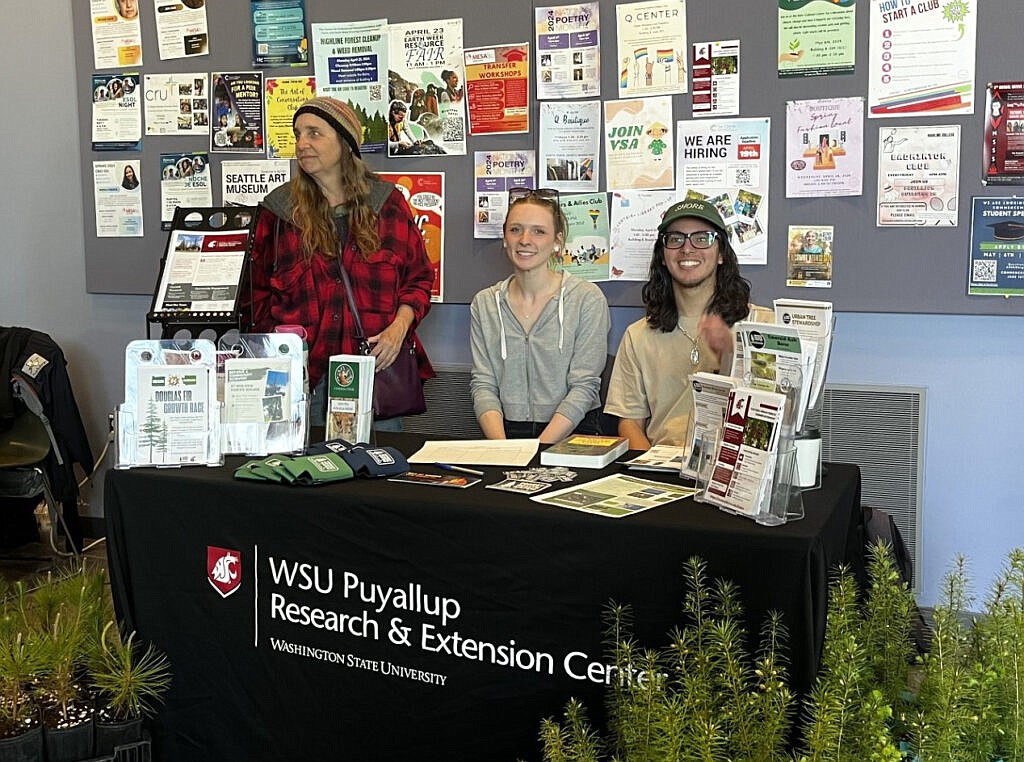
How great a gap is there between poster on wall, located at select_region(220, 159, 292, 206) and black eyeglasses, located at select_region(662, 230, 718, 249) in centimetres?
169

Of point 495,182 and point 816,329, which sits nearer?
point 816,329

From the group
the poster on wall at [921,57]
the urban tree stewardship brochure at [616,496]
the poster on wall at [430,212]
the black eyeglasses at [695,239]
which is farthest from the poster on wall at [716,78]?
the urban tree stewardship brochure at [616,496]

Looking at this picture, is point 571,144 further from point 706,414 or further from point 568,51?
point 706,414

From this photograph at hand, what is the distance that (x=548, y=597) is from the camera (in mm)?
1881

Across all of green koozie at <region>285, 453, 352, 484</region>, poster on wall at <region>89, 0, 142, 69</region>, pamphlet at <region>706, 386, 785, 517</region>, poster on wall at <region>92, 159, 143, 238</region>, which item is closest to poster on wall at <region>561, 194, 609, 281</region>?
→ green koozie at <region>285, 453, 352, 484</region>

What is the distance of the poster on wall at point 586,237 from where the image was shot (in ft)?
11.2

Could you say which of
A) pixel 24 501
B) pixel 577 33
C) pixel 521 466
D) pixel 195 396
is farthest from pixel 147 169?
pixel 521 466

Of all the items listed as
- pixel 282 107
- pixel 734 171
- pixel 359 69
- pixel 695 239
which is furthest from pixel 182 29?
pixel 695 239

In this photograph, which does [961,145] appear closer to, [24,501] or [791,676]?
[791,676]

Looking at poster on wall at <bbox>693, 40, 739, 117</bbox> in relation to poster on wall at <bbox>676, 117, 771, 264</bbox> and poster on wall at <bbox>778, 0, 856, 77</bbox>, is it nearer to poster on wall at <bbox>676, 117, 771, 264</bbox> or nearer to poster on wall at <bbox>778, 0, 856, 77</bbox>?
poster on wall at <bbox>676, 117, 771, 264</bbox>

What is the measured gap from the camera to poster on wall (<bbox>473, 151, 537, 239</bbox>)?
11.5 ft

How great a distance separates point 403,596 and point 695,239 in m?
1.32

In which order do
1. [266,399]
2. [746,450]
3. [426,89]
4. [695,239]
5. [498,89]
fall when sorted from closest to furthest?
[746,450]
[266,399]
[695,239]
[498,89]
[426,89]

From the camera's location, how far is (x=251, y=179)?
3889mm
